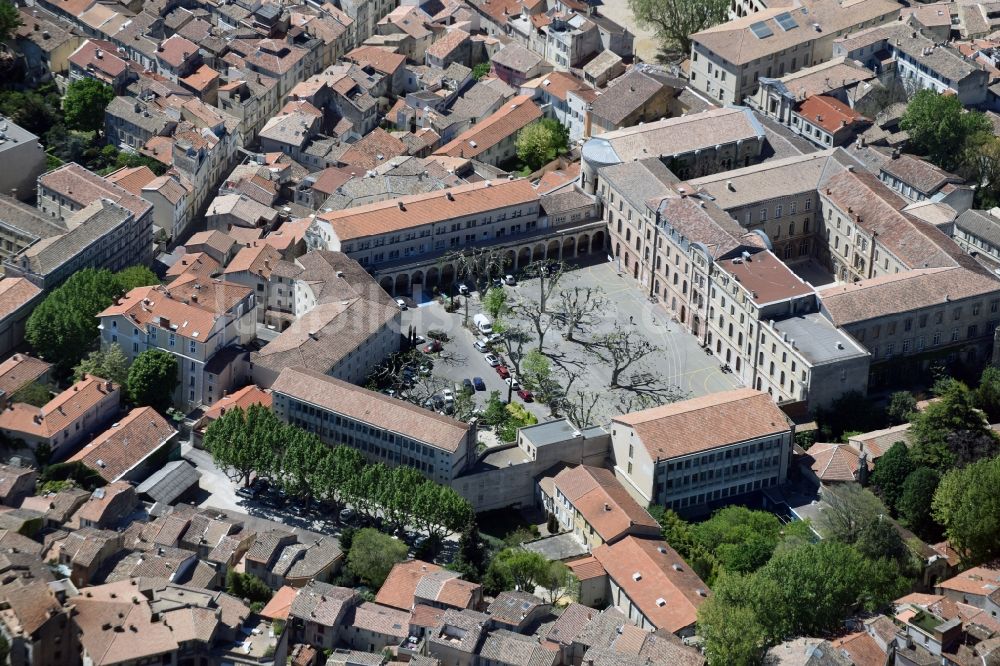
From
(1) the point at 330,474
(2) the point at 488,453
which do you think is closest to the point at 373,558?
(1) the point at 330,474

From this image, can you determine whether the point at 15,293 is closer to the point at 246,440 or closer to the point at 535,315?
the point at 246,440

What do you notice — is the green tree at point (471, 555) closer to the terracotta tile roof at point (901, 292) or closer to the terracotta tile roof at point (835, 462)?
the terracotta tile roof at point (835, 462)

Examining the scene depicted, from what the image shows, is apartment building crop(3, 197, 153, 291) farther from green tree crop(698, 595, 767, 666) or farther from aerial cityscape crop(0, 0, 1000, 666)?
green tree crop(698, 595, 767, 666)

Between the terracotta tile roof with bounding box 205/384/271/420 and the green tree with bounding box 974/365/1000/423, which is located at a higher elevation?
the terracotta tile roof with bounding box 205/384/271/420

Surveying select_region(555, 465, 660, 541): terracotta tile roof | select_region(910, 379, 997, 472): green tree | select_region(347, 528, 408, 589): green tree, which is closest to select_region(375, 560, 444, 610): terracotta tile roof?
select_region(347, 528, 408, 589): green tree

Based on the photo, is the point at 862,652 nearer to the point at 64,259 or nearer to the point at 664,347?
the point at 664,347

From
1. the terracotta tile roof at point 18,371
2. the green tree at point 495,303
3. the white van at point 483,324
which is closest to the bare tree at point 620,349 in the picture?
the green tree at point 495,303
